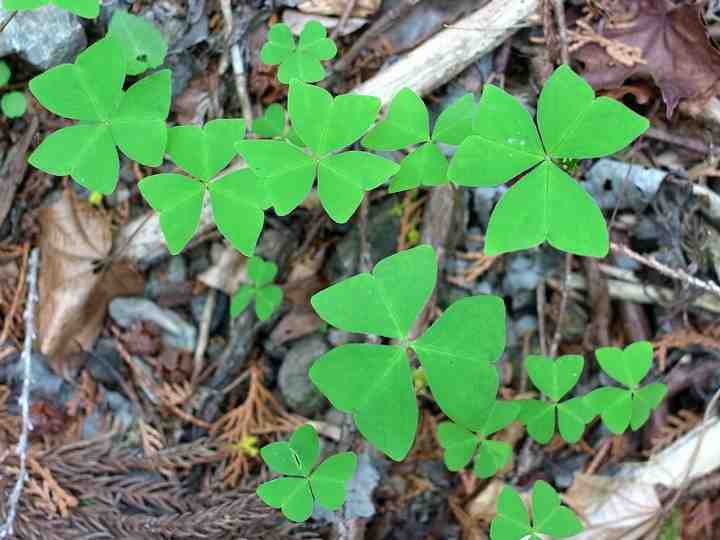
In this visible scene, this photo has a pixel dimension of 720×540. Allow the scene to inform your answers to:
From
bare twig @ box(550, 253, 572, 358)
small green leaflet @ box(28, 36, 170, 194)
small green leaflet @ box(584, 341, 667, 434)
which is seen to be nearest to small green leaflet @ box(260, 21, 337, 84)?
small green leaflet @ box(28, 36, 170, 194)

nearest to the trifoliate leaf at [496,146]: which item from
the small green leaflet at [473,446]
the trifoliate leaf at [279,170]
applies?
the trifoliate leaf at [279,170]

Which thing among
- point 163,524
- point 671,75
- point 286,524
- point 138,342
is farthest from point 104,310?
point 671,75

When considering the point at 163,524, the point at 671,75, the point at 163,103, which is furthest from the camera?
the point at 671,75

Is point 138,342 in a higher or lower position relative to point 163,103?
lower

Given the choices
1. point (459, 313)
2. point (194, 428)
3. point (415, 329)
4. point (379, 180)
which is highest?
point (379, 180)

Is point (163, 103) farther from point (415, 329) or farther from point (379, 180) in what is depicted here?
point (415, 329)

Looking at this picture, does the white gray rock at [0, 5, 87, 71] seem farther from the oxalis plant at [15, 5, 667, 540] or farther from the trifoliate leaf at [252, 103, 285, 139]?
the trifoliate leaf at [252, 103, 285, 139]

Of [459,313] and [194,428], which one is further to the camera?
[194,428]

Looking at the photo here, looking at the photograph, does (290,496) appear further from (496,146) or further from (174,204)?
(496,146)
